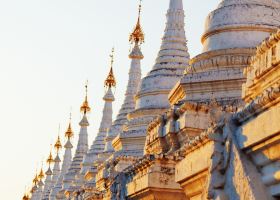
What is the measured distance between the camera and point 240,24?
14.7m

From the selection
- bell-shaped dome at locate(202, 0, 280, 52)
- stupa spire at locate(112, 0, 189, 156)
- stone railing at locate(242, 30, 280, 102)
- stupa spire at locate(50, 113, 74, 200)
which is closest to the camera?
stone railing at locate(242, 30, 280, 102)

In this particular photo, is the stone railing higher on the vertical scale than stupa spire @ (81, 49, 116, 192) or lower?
lower

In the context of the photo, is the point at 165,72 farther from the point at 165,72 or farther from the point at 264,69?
the point at 264,69

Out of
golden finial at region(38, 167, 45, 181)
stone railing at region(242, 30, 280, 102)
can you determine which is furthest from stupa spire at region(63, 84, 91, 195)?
stone railing at region(242, 30, 280, 102)

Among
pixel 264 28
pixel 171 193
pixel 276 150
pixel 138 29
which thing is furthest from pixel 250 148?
pixel 138 29

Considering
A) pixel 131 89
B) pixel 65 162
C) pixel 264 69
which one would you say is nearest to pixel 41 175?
pixel 65 162

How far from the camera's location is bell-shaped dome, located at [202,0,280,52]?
1470 cm

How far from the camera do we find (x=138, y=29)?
33000 mm

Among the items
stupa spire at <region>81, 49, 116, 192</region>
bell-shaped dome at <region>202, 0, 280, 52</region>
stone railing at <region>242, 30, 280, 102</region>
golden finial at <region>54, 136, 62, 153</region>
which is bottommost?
stone railing at <region>242, 30, 280, 102</region>

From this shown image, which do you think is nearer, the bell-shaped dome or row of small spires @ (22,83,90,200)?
the bell-shaped dome

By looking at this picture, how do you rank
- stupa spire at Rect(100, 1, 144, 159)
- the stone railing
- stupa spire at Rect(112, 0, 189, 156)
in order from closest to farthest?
the stone railing < stupa spire at Rect(112, 0, 189, 156) < stupa spire at Rect(100, 1, 144, 159)

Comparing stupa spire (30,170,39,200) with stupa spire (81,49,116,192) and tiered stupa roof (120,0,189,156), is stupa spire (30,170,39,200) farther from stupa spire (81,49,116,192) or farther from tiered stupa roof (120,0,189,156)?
tiered stupa roof (120,0,189,156)

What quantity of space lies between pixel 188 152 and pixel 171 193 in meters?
2.03

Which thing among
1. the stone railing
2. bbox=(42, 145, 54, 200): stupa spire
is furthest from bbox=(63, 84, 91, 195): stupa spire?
the stone railing
